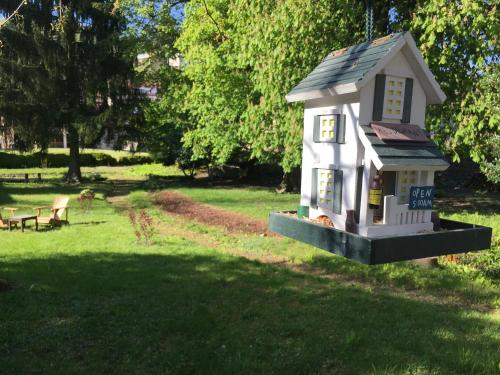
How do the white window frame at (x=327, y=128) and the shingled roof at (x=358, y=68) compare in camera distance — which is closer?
the shingled roof at (x=358, y=68)

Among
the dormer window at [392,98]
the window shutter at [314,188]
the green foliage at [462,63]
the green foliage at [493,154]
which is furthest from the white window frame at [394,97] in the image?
the green foliage at [493,154]

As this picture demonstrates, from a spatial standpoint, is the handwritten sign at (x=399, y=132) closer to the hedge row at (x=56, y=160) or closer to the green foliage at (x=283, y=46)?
the green foliage at (x=283, y=46)

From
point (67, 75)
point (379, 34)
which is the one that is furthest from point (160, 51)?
point (379, 34)

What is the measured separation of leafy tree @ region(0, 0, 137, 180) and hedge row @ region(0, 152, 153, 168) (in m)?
12.7

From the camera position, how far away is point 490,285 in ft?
28.5

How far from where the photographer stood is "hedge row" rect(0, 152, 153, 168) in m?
39.0

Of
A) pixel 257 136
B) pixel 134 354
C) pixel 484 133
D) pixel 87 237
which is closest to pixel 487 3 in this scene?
pixel 484 133

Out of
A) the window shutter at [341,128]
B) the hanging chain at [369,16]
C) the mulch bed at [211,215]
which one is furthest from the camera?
the mulch bed at [211,215]

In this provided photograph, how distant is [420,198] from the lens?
3.17m

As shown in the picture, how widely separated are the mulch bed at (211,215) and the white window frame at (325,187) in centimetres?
1007

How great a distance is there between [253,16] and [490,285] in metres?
7.79

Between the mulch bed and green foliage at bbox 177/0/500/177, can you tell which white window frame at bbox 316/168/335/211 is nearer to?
green foliage at bbox 177/0/500/177

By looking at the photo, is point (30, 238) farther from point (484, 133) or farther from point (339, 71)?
point (484, 133)

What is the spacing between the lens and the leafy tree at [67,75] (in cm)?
2561
